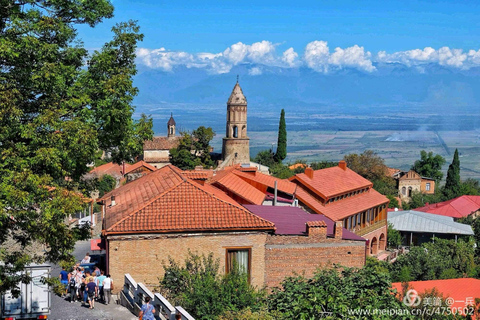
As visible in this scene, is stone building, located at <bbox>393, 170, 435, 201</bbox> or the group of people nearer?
the group of people

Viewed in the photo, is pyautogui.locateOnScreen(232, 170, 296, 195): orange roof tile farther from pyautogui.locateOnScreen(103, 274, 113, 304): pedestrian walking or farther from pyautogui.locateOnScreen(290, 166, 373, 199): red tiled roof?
pyautogui.locateOnScreen(103, 274, 113, 304): pedestrian walking

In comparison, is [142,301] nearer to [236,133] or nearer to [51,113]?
[51,113]

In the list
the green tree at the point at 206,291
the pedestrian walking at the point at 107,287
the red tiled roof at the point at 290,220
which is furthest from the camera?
the red tiled roof at the point at 290,220

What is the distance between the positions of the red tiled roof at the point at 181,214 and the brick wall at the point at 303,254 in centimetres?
96

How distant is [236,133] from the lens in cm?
7956

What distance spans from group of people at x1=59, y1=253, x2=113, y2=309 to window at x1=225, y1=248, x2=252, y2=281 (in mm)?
3763

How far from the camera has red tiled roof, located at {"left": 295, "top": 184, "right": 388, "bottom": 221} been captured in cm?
3481

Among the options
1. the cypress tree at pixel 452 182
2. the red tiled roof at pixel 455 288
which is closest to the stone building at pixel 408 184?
the cypress tree at pixel 452 182

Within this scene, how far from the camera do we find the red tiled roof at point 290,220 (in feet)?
65.0

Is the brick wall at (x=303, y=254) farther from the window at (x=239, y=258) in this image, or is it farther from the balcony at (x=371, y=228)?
the balcony at (x=371, y=228)

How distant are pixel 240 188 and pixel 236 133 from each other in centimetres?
5219

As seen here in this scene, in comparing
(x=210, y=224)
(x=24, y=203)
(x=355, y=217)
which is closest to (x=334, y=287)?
(x=210, y=224)

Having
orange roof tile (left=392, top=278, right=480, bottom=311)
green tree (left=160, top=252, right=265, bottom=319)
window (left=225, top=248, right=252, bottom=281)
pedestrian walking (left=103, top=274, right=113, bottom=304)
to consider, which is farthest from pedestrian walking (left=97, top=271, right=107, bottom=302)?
orange roof tile (left=392, top=278, right=480, bottom=311)

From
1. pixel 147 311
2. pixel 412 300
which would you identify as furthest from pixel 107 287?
pixel 412 300
